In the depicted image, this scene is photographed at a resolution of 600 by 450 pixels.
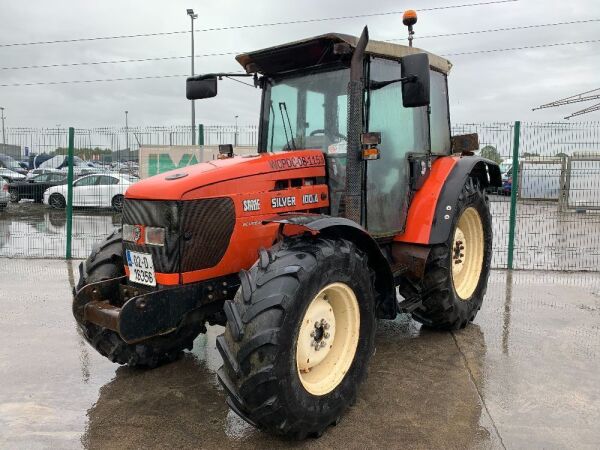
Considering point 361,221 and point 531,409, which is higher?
point 361,221

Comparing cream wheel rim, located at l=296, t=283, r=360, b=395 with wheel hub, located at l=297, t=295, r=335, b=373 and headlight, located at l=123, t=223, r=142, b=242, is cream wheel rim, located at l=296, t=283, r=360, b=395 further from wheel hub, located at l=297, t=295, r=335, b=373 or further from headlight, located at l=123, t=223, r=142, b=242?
headlight, located at l=123, t=223, r=142, b=242

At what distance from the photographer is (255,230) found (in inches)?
135

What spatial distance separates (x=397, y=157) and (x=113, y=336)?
8.61 ft

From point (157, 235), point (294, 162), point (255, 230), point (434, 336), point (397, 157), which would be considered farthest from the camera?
point (434, 336)

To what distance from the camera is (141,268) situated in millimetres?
3344

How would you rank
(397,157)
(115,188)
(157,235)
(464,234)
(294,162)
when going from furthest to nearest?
(115,188), (464,234), (397,157), (294,162), (157,235)

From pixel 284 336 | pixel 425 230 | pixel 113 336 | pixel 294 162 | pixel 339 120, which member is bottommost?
pixel 113 336

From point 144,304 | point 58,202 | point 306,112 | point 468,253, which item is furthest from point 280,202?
point 58,202

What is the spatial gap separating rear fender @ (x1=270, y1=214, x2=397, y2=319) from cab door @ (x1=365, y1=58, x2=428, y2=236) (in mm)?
553

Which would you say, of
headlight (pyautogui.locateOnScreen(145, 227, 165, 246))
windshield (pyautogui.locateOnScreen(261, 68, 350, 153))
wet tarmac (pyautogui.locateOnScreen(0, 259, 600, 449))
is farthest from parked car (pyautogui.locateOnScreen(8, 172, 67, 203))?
headlight (pyautogui.locateOnScreen(145, 227, 165, 246))

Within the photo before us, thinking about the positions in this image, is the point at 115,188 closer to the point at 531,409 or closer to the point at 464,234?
the point at 464,234

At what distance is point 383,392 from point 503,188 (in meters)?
6.62

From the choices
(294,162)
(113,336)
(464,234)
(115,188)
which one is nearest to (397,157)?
(294,162)

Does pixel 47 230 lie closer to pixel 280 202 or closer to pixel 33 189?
pixel 33 189
